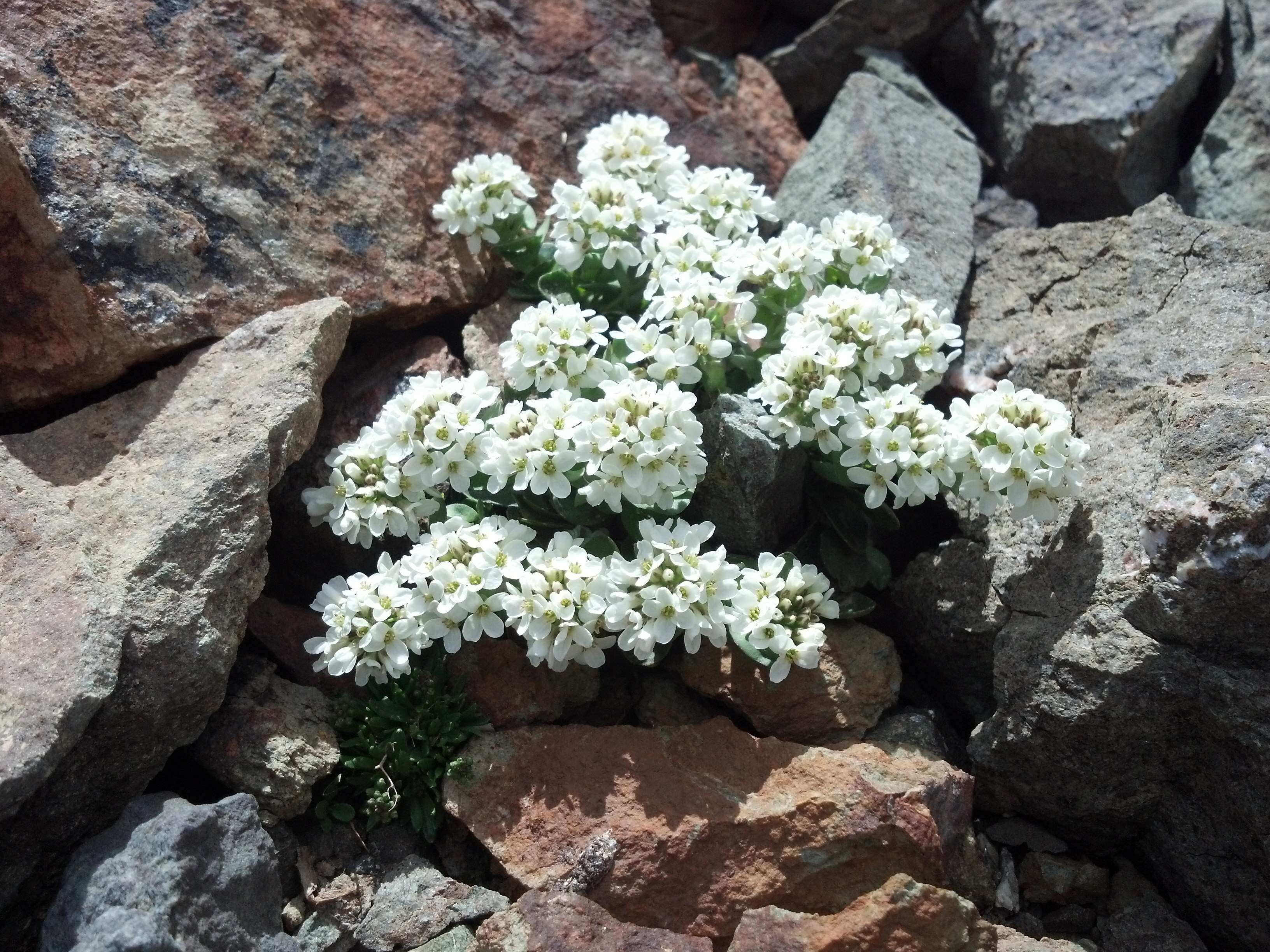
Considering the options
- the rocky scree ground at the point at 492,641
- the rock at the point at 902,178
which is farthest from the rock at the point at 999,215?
the rocky scree ground at the point at 492,641

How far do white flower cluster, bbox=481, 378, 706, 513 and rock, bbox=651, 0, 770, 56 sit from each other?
12.3ft

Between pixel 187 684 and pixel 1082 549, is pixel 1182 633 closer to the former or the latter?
pixel 1082 549

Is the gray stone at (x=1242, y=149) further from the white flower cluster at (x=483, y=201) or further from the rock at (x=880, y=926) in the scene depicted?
the rock at (x=880, y=926)

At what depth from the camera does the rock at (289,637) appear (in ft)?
15.4

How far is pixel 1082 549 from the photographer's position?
4438 mm

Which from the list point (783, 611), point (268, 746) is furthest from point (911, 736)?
point (268, 746)

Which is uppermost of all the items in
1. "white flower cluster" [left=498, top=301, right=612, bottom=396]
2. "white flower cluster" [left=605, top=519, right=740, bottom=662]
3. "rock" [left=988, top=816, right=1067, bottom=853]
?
"white flower cluster" [left=498, top=301, right=612, bottom=396]

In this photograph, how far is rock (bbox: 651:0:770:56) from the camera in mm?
7230

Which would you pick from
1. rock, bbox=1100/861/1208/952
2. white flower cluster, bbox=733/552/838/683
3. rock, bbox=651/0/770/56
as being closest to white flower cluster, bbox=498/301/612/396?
white flower cluster, bbox=733/552/838/683

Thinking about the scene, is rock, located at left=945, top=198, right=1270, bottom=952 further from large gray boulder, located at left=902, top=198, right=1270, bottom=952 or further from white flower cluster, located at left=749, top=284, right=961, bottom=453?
white flower cluster, located at left=749, top=284, right=961, bottom=453

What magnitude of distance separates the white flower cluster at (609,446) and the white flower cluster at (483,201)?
4.12ft

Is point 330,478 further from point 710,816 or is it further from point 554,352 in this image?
point 710,816

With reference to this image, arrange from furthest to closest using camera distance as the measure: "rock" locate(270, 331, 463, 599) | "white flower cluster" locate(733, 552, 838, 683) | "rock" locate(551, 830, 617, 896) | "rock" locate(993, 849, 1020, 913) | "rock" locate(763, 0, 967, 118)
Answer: "rock" locate(763, 0, 967, 118) < "rock" locate(270, 331, 463, 599) < "rock" locate(993, 849, 1020, 913) < "white flower cluster" locate(733, 552, 838, 683) < "rock" locate(551, 830, 617, 896)

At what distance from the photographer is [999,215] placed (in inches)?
248
